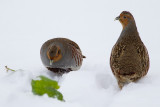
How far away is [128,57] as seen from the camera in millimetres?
2682

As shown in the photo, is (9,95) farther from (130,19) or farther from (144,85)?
(130,19)

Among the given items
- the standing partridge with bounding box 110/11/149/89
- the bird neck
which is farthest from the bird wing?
the bird neck

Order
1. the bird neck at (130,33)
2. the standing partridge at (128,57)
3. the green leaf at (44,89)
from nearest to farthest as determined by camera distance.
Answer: the green leaf at (44,89) < the standing partridge at (128,57) < the bird neck at (130,33)

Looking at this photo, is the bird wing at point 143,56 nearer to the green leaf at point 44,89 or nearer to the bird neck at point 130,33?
the bird neck at point 130,33

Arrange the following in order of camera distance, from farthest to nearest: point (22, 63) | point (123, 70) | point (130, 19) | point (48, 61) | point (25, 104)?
point (22, 63)
point (48, 61)
point (130, 19)
point (123, 70)
point (25, 104)

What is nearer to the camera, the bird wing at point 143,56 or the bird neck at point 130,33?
the bird wing at point 143,56

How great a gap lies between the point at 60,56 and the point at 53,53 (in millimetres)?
131

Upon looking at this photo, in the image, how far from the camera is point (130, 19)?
3.05 meters

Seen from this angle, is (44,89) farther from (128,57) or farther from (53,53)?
(53,53)

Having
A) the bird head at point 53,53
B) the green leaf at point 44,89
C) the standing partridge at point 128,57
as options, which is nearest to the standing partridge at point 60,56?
the bird head at point 53,53

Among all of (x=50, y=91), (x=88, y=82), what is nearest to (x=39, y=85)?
(x=50, y=91)

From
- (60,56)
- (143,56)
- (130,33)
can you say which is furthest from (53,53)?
(143,56)

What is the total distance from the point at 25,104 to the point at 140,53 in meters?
1.35

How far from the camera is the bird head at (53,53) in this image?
3275 millimetres
